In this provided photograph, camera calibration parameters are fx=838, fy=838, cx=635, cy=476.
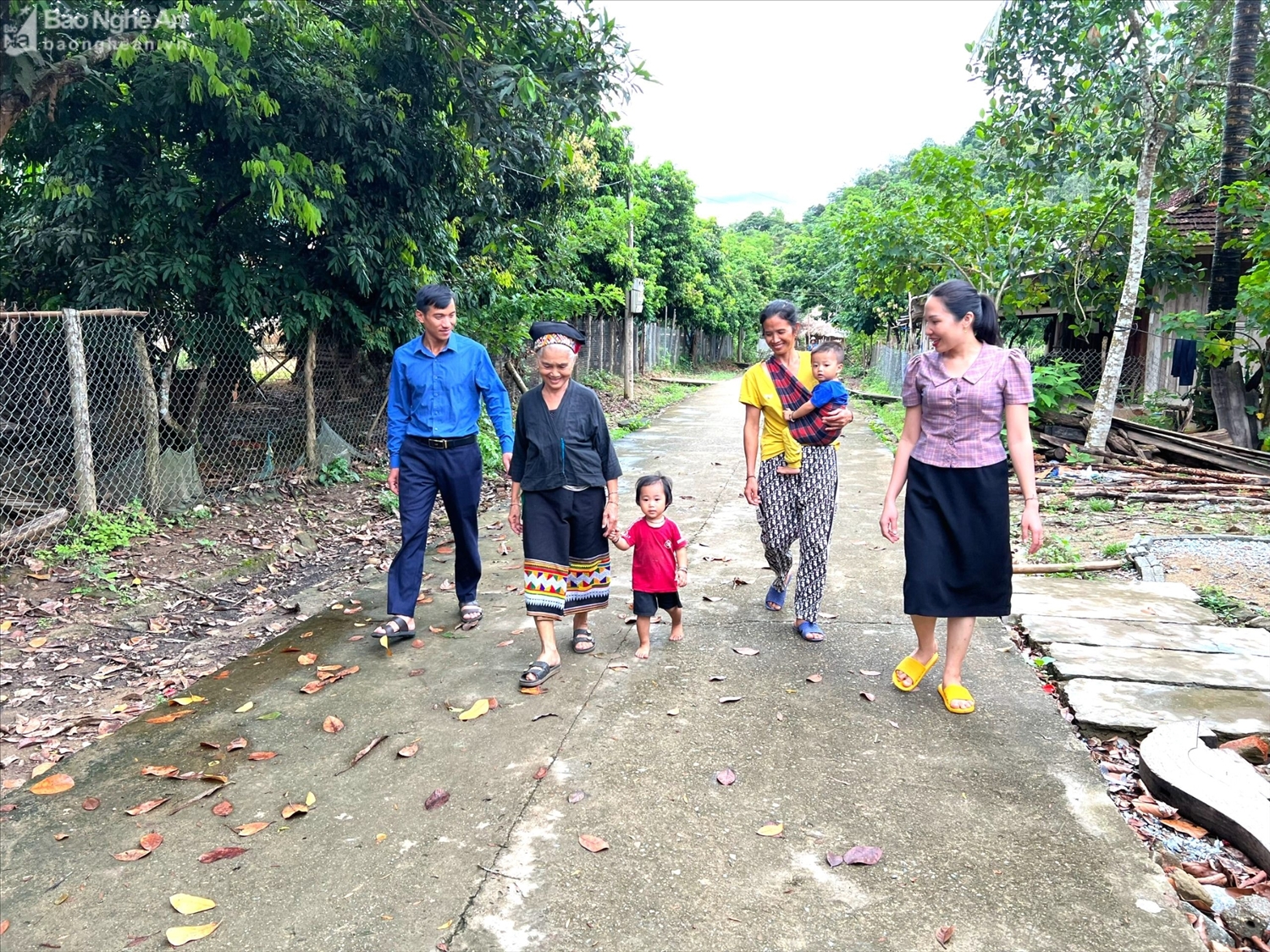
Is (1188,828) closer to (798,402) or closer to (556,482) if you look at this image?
(798,402)

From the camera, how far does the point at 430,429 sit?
4492 millimetres

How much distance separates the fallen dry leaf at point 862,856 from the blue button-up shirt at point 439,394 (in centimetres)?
271

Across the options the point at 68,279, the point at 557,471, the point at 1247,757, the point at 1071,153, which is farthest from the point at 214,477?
the point at 1071,153

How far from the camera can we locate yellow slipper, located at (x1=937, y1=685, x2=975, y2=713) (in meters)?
3.60

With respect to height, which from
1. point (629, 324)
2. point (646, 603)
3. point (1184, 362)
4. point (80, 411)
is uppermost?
point (629, 324)

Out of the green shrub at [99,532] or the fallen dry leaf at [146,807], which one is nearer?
the fallen dry leaf at [146,807]

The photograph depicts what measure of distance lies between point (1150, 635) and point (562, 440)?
10.6 ft

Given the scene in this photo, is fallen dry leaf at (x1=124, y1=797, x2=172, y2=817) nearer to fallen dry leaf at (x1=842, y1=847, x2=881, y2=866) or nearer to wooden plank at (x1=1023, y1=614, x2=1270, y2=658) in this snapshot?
fallen dry leaf at (x1=842, y1=847, x2=881, y2=866)

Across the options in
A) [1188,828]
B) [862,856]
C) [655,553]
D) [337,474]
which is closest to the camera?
[862,856]

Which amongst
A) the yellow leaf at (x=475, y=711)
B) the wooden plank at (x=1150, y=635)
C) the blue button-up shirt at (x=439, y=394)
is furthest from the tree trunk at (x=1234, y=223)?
the yellow leaf at (x=475, y=711)

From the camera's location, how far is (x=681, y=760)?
3213mm

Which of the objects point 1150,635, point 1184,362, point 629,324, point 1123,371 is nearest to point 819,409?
point 1150,635

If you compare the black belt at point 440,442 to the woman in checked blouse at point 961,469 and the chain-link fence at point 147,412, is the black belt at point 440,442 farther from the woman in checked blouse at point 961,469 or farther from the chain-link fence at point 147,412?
the chain-link fence at point 147,412

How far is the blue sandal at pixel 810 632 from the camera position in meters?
4.45
